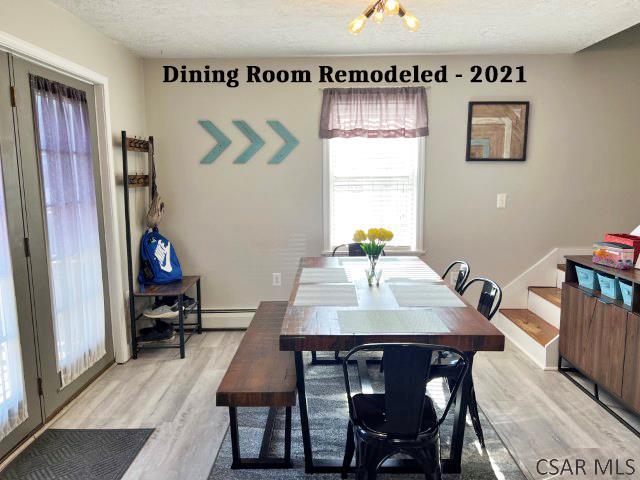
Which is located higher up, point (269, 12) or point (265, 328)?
point (269, 12)

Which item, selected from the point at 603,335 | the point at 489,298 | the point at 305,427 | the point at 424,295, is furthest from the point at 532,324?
the point at 305,427

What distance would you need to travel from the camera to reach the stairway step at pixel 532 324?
11.3 ft

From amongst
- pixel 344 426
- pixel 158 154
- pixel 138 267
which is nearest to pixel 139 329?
pixel 138 267

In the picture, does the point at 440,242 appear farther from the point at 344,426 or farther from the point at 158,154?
the point at 158,154

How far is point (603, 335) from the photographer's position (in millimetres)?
2754

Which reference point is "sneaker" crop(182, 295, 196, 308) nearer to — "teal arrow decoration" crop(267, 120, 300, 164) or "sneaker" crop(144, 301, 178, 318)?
"sneaker" crop(144, 301, 178, 318)

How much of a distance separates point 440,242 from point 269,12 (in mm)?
2394

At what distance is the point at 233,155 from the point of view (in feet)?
13.2

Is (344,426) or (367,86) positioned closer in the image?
(344,426)

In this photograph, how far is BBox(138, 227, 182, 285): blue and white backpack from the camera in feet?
12.3

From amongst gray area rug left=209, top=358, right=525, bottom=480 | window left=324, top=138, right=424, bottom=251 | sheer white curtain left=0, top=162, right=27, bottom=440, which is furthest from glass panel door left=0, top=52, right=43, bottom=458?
window left=324, top=138, right=424, bottom=251

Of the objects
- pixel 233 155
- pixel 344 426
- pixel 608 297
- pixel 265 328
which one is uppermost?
pixel 233 155

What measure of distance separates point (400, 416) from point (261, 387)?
0.66 m

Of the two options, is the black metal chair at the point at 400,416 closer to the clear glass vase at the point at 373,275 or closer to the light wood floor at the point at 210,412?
the light wood floor at the point at 210,412
